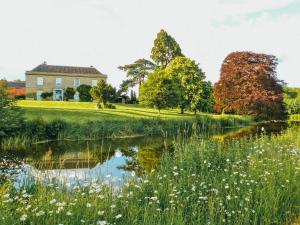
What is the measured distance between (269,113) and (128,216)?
138ft

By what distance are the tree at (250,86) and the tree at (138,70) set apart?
17.4 metres

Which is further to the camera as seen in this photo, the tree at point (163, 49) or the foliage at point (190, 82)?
the tree at point (163, 49)

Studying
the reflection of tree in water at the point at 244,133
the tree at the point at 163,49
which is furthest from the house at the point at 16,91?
the tree at the point at 163,49

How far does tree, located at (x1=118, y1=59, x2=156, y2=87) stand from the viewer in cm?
5956

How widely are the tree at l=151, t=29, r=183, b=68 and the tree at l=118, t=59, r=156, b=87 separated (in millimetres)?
1514

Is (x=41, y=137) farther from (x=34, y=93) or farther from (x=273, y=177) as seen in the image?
(x=34, y=93)

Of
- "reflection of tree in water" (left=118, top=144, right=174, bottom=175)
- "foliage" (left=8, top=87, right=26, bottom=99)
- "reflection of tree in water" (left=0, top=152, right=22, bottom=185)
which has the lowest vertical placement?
"reflection of tree in water" (left=118, top=144, right=174, bottom=175)

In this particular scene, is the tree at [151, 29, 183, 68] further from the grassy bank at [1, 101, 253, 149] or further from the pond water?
the pond water

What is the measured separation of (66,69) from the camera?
57750 millimetres

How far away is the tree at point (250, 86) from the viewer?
136ft

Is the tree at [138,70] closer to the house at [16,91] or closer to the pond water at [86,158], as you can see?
the house at [16,91]

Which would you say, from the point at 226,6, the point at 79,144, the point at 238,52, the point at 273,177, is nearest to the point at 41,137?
the point at 79,144

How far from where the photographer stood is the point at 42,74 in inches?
2141

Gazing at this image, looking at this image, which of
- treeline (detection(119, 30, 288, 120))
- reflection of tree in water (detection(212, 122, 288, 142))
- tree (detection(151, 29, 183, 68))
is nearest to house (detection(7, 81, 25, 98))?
reflection of tree in water (detection(212, 122, 288, 142))
